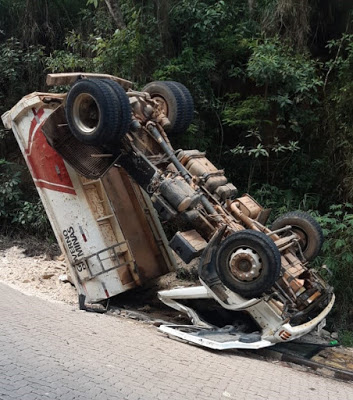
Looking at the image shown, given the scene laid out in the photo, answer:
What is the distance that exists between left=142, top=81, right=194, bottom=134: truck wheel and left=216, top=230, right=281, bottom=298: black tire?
208cm

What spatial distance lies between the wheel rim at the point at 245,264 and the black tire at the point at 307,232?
123 cm

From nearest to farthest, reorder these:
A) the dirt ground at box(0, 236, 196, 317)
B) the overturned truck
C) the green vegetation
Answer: the overturned truck → the dirt ground at box(0, 236, 196, 317) → the green vegetation

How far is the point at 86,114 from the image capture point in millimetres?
5441

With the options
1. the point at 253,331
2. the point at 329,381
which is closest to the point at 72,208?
the point at 253,331

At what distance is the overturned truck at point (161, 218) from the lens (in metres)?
4.66

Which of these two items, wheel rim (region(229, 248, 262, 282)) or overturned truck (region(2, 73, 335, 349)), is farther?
overturned truck (region(2, 73, 335, 349))

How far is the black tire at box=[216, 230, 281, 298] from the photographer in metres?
4.43

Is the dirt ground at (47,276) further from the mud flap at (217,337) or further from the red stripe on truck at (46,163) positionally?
the red stripe on truck at (46,163)

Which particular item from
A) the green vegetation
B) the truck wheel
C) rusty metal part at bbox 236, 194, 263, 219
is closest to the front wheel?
the truck wheel

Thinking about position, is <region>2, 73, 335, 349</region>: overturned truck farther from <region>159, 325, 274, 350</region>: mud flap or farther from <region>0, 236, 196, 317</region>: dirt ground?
<region>0, 236, 196, 317</region>: dirt ground

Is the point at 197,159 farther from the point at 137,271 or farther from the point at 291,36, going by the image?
the point at 291,36

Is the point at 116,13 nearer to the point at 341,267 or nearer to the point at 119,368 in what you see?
the point at 341,267

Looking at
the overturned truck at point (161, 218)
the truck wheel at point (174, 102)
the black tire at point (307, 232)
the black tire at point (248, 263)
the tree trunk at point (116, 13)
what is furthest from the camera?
the tree trunk at point (116, 13)

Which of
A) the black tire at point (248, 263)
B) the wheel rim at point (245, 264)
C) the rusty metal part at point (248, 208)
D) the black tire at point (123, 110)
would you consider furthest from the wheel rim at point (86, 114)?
the wheel rim at point (245, 264)
